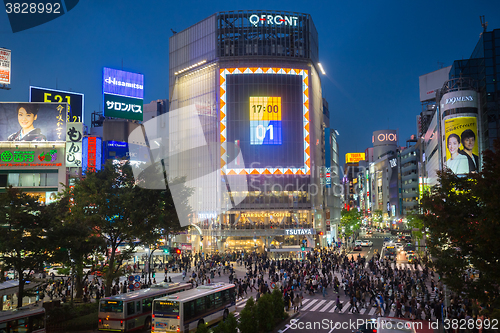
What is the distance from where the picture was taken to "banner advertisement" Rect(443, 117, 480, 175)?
48.8m

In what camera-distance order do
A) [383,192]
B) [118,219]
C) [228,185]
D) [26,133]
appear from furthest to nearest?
[383,192]
[228,185]
[26,133]
[118,219]

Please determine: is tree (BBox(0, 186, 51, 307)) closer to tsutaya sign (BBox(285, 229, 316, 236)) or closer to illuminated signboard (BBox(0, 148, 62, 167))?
illuminated signboard (BBox(0, 148, 62, 167))

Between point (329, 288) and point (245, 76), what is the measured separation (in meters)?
48.8

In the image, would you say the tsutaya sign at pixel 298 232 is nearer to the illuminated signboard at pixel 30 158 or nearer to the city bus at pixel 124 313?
the illuminated signboard at pixel 30 158

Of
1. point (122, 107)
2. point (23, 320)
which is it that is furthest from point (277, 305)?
point (122, 107)

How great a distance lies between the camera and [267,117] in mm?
73500

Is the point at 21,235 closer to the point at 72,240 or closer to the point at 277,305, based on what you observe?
the point at 72,240

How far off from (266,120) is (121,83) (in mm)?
26587

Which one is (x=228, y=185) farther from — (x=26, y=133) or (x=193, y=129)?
(x=26, y=133)

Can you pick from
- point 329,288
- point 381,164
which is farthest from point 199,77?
point 381,164

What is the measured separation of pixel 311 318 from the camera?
23297 millimetres

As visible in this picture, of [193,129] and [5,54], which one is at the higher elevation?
[5,54]

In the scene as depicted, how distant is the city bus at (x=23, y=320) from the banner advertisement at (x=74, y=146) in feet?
135

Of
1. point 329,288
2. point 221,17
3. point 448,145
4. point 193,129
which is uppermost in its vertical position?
point 221,17
